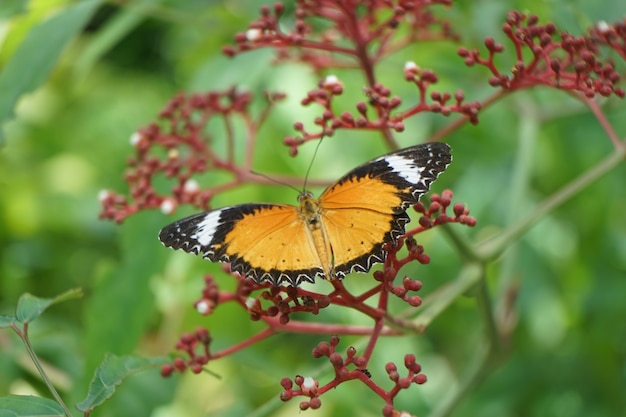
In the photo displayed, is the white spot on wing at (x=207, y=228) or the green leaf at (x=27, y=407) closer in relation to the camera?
the green leaf at (x=27, y=407)

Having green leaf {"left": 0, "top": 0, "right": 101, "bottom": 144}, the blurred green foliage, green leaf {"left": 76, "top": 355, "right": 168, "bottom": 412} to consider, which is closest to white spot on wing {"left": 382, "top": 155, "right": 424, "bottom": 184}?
green leaf {"left": 76, "top": 355, "right": 168, "bottom": 412}

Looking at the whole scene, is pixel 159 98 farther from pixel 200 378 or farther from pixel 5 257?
pixel 200 378

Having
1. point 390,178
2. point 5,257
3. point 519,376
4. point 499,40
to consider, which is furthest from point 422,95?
point 5,257

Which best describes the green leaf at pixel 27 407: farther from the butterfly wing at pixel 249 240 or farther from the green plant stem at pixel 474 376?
the green plant stem at pixel 474 376

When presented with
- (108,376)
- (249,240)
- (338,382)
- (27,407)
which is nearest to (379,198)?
(249,240)

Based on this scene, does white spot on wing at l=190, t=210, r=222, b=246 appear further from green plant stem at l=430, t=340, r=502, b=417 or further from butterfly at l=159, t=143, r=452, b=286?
green plant stem at l=430, t=340, r=502, b=417

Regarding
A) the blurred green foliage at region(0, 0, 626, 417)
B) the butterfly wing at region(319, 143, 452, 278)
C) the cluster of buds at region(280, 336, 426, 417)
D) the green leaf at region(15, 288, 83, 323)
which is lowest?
the blurred green foliage at region(0, 0, 626, 417)

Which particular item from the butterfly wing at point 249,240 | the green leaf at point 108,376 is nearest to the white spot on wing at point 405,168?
the butterfly wing at point 249,240
